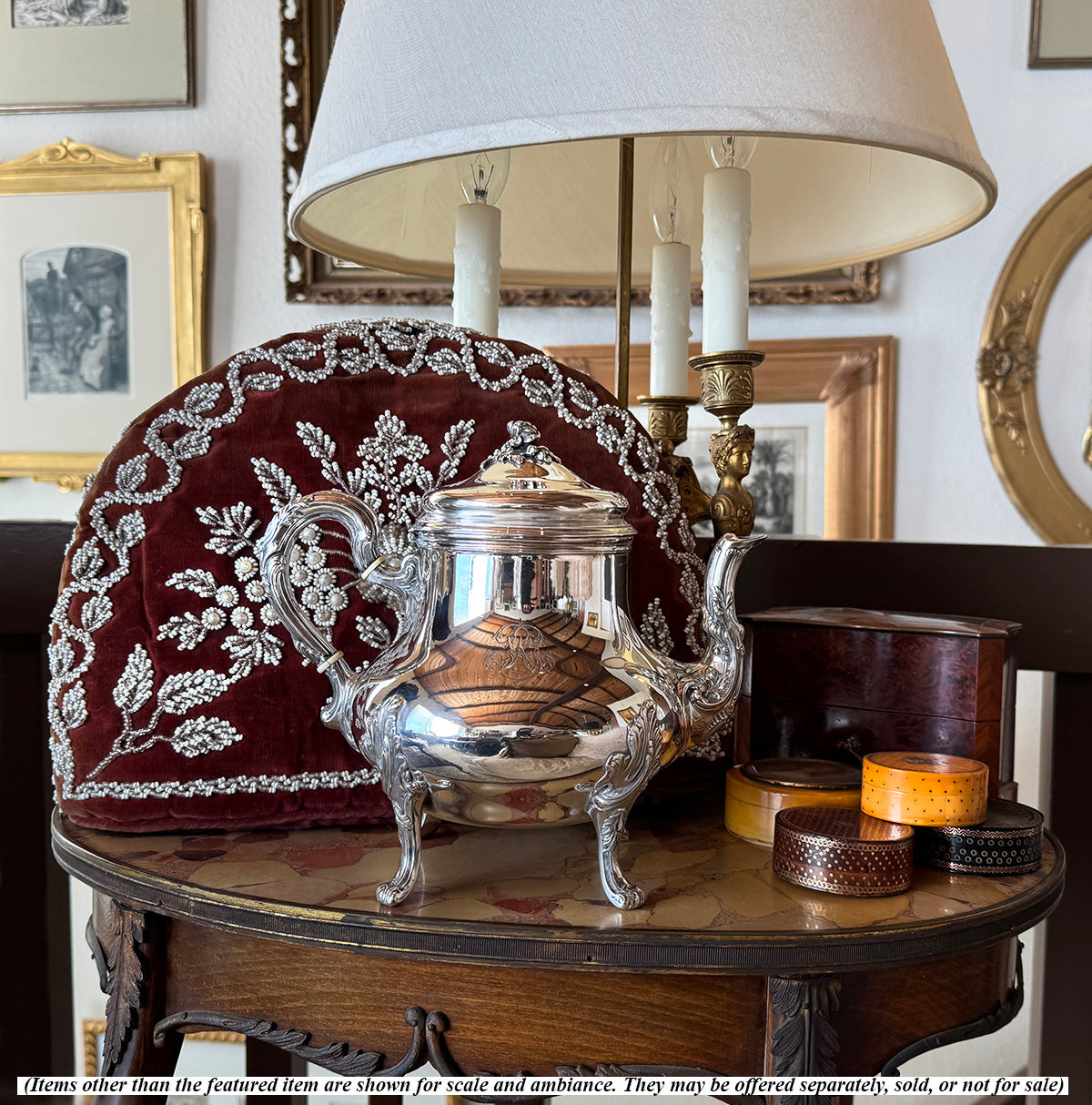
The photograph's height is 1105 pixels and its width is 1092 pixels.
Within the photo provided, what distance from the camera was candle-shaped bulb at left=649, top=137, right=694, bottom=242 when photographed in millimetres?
757

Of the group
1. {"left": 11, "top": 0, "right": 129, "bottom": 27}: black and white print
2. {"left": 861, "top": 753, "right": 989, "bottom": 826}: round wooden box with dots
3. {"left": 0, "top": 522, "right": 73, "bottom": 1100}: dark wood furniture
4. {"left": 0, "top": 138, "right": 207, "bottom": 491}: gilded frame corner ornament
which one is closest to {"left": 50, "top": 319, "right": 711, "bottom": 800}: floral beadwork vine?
{"left": 861, "top": 753, "right": 989, "bottom": 826}: round wooden box with dots

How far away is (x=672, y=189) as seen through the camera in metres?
Result: 0.76

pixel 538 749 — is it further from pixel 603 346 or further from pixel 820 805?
pixel 603 346

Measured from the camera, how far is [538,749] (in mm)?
401

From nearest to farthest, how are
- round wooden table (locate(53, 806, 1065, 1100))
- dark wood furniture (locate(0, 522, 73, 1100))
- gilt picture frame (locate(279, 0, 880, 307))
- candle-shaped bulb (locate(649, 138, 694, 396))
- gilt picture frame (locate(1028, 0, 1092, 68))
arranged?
1. round wooden table (locate(53, 806, 1065, 1100))
2. candle-shaped bulb (locate(649, 138, 694, 396))
3. dark wood furniture (locate(0, 522, 73, 1100))
4. gilt picture frame (locate(1028, 0, 1092, 68))
5. gilt picture frame (locate(279, 0, 880, 307))

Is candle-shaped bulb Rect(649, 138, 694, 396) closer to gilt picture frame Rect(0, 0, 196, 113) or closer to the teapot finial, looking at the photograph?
the teapot finial

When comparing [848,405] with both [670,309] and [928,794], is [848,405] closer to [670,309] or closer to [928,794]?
[670,309]

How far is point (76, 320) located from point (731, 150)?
3.49 feet

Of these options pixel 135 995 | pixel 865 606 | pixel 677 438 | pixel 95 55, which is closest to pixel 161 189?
pixel 95 55

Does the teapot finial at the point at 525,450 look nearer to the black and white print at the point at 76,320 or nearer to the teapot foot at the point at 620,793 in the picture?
the teapot foot at the point at 620,793

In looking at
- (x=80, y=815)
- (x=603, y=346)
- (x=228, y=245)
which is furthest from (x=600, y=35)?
(x=228, y=245)

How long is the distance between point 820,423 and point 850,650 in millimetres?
744

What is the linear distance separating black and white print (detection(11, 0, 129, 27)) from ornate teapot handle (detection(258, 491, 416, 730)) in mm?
1213

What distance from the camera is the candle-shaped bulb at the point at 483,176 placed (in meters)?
0.70
